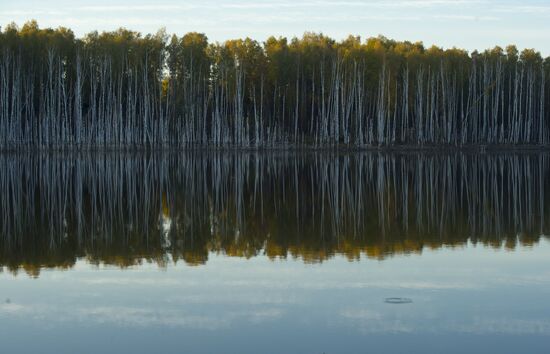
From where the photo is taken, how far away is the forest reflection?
56.5ft

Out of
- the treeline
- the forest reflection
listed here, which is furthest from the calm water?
the treeline

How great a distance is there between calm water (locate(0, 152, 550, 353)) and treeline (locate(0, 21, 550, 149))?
3895 cm

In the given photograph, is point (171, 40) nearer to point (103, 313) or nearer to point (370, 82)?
point (370, 82)

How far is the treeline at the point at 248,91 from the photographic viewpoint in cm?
6744

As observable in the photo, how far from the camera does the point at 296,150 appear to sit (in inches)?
2847

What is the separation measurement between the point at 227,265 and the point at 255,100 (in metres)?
60.9

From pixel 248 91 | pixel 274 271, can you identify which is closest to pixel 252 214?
pixel 274 271

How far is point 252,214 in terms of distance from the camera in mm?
23891

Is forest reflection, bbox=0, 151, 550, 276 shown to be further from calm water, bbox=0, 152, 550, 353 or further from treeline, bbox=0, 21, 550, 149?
treeline, bbox=0, 21, 550, 149

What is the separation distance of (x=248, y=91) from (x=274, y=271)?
63.8m

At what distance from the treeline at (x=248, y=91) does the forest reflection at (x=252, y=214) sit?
87.8ft

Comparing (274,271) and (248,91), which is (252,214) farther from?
(248,91)

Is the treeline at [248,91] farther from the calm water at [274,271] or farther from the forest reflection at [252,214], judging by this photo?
the calm water at [274,271]

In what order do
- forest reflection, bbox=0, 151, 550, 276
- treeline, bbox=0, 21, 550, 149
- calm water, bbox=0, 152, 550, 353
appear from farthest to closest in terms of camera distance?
treeline, bbox=0, 21, 550, 149 < forest reflection, bbox=0, 151, 550, 276 < calm water, bbox=0, 152, 550, 353
